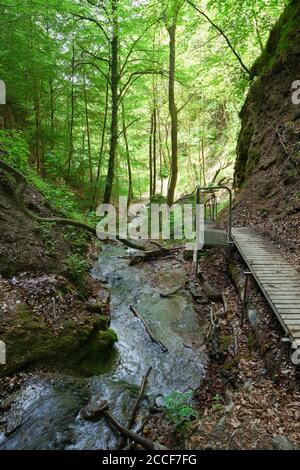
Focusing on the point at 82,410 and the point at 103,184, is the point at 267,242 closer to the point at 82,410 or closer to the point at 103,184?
the point at 82,410

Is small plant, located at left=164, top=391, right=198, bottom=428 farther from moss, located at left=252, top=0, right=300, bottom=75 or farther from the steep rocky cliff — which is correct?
moss, located at left=252, top=0, right=300, bottom=75

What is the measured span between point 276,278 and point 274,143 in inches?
287

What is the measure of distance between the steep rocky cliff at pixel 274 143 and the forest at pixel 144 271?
7 cm

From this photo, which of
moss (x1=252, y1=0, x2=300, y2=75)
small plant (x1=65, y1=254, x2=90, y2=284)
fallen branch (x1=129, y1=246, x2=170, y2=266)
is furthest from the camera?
moss (x1=252, y1=0, x2=300, y2=75)

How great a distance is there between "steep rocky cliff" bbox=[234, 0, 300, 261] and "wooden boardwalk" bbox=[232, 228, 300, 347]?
71cm

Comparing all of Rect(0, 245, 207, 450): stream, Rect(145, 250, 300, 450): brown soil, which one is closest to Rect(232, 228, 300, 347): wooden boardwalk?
Rect(145, 250, 300, 450): brown soil

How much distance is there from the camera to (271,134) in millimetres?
11875

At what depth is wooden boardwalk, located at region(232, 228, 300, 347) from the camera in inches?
179

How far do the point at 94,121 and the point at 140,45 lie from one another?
16.0 feet

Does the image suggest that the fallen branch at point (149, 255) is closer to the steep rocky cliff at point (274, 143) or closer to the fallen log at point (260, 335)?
the steep rocky cliff at point (274, 143)

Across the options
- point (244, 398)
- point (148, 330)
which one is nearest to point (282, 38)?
point (148, 330)

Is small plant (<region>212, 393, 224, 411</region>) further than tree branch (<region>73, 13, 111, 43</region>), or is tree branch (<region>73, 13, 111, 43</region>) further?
tree branch (<region>73, 13, 111, 43</region>)

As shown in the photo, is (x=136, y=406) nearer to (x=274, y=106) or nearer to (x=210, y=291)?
(x=210, y=291)
